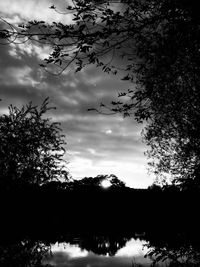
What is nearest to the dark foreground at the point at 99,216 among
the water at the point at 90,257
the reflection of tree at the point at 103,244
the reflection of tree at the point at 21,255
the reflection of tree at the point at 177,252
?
the reflection of tree at the point at 103,244

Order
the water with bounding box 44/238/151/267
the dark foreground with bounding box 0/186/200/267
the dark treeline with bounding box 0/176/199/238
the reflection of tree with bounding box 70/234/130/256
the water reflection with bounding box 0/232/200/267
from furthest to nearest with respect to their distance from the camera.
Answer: the dark treeline with bounding box 0/176/199/238 < the dark foreground with bounding box 0/186/200/267 < the reflection of tree with bounding box 70/234/130/256 < the water with bounding box 44/238/151/267 < the water reflection with bounding box 0/232/200/267

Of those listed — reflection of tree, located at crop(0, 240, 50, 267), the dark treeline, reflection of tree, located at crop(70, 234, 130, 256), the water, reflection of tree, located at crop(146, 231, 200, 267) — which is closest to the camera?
reflection of tree, located at crop(0, 240, 50, 267)

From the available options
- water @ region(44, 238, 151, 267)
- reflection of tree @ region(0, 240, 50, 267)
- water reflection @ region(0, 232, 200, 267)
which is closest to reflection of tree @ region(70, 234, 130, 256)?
water reflection @ region(0, 232, 200, 267)

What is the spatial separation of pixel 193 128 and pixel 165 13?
23.1 meters

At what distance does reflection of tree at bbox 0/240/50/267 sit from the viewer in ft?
33.9

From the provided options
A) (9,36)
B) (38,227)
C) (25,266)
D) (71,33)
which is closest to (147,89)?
(71,33)

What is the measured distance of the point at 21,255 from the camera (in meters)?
11.8

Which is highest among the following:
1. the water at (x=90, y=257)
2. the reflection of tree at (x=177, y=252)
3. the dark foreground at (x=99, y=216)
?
the dark foreground at (x=99, y=216)

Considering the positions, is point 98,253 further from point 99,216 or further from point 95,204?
point 99,216

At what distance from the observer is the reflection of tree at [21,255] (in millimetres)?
10344

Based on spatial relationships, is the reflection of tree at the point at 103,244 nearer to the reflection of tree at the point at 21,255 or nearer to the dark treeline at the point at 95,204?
the reflection of tree at the point at 21,255

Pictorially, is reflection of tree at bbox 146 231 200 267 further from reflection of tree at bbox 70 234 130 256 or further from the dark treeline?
the dark treeline

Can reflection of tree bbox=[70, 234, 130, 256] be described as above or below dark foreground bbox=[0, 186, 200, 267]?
below

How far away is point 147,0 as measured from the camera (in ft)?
36.5
